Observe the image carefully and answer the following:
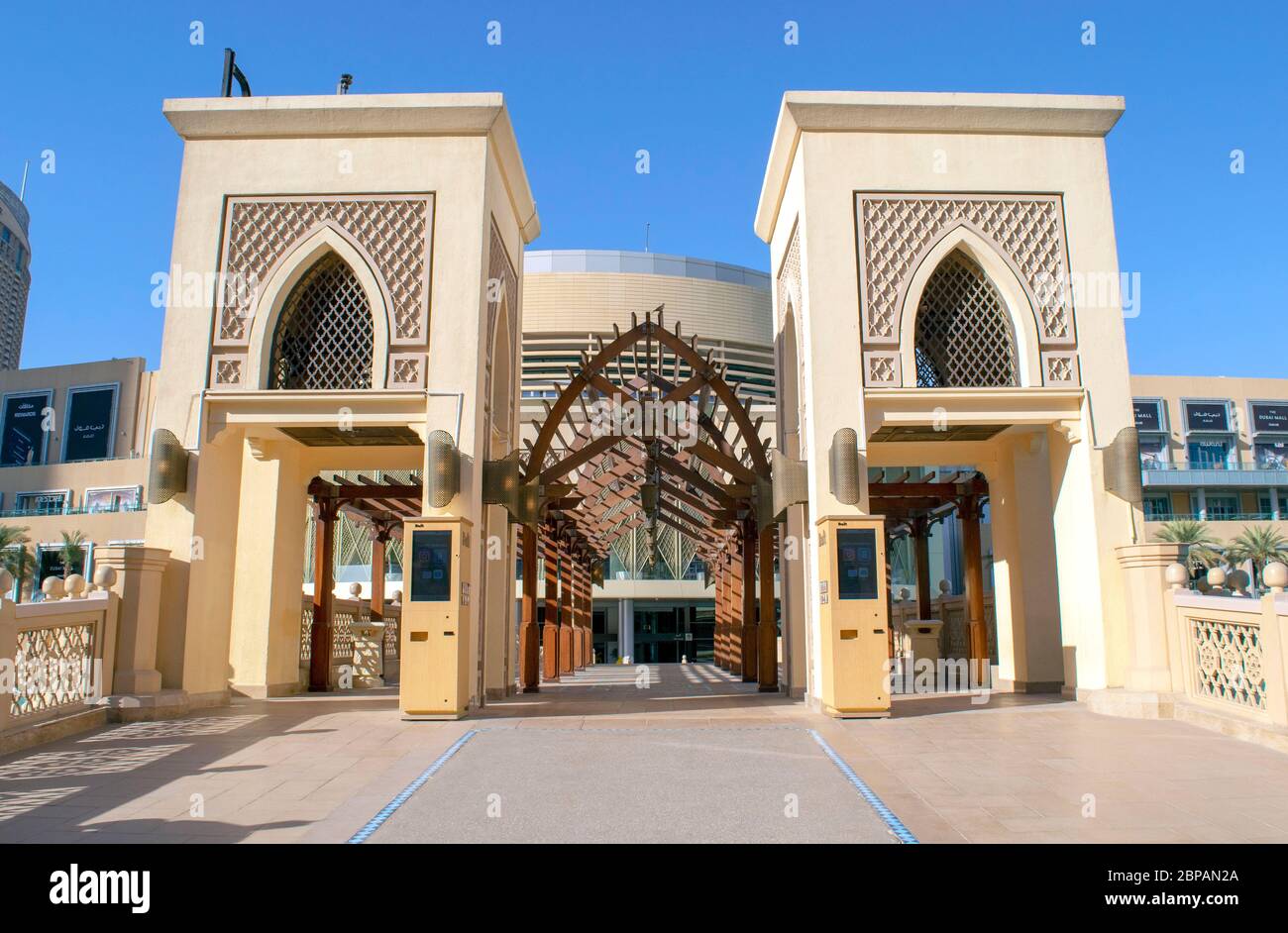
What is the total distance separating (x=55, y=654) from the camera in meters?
8.90

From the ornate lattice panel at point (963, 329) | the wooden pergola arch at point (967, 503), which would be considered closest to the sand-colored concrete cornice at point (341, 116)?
the ornate lattice panel at point (963, 329)

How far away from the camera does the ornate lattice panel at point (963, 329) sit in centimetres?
1129

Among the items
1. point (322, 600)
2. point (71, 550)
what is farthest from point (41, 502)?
point (322, 600)

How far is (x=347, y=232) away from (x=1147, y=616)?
31.3 ft

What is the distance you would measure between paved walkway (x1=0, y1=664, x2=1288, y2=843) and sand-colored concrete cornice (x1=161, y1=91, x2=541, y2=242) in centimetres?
658

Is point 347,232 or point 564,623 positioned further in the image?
point 564,623

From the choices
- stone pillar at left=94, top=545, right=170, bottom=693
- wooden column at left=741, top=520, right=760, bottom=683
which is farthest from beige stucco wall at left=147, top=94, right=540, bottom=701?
wooden column at left=741, top=520, right=760, bottom=683

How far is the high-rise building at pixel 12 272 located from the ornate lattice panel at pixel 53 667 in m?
89.2

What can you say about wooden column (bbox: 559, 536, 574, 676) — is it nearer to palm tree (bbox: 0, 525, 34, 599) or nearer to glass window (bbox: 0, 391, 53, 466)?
palm tree (bbox: 0, 525, 34, 599)

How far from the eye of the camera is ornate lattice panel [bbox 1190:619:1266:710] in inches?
316

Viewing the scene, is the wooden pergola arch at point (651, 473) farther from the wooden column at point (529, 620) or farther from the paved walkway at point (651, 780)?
the paved walkway at point (651, 780)

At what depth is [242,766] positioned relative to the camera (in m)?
6.93

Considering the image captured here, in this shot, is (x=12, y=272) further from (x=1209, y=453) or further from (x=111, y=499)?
(x=1209, y=453)
